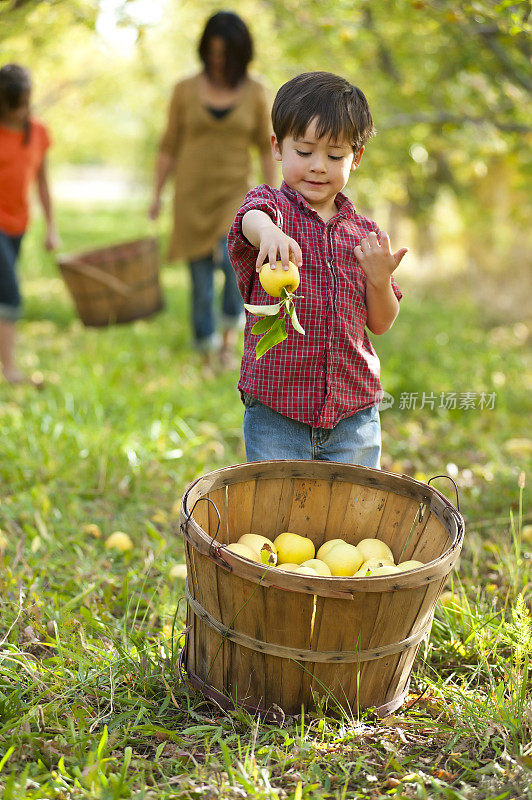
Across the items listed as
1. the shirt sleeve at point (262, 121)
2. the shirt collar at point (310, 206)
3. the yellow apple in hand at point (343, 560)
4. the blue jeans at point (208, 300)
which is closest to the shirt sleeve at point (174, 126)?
the shirt sleeve at point (262, 121)

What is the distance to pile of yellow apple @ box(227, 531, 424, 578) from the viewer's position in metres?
2.06

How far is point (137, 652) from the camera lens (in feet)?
7.00

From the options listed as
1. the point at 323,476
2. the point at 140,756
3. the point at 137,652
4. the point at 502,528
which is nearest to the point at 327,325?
the point at 323,476

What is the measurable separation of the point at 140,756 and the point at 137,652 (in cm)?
39

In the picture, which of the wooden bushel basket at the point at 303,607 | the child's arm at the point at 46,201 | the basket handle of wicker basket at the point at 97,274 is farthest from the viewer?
the basket handle of wicker basket at the point at 97,274

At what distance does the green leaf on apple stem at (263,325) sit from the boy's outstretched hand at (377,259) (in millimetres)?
382

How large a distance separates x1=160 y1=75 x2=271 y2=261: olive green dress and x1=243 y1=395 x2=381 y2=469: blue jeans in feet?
9.51

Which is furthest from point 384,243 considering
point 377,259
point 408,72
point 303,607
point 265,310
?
point 408,72

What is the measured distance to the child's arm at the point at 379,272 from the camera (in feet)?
7.07

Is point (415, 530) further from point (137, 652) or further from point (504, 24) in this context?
point (504, 24)

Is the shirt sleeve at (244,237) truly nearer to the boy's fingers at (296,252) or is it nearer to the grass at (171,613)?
the boy's fingers at (296,252)

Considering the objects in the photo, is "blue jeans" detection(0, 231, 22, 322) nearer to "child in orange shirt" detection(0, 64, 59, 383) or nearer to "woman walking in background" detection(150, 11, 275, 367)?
"child in orange shirt" detection(0, 64, 59, 383)

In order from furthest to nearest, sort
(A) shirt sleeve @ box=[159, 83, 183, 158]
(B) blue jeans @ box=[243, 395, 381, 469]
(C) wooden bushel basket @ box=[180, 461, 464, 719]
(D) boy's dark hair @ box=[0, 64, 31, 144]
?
(A) shirt sleeve @ box=[159, 83, 183, 158]
(D) boy's dark hair @ box=[0, 64, 31, 144]
(B) blue jeans @ box=[243, 395, 381, 469]
(C) wooden bushel basket @ box=[180, 461, 464, 719]

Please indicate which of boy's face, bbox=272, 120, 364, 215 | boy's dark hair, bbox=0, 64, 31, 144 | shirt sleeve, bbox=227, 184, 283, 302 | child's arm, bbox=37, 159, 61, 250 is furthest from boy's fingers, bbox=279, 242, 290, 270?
child's arm, bbox=37, 159, 61, 250
